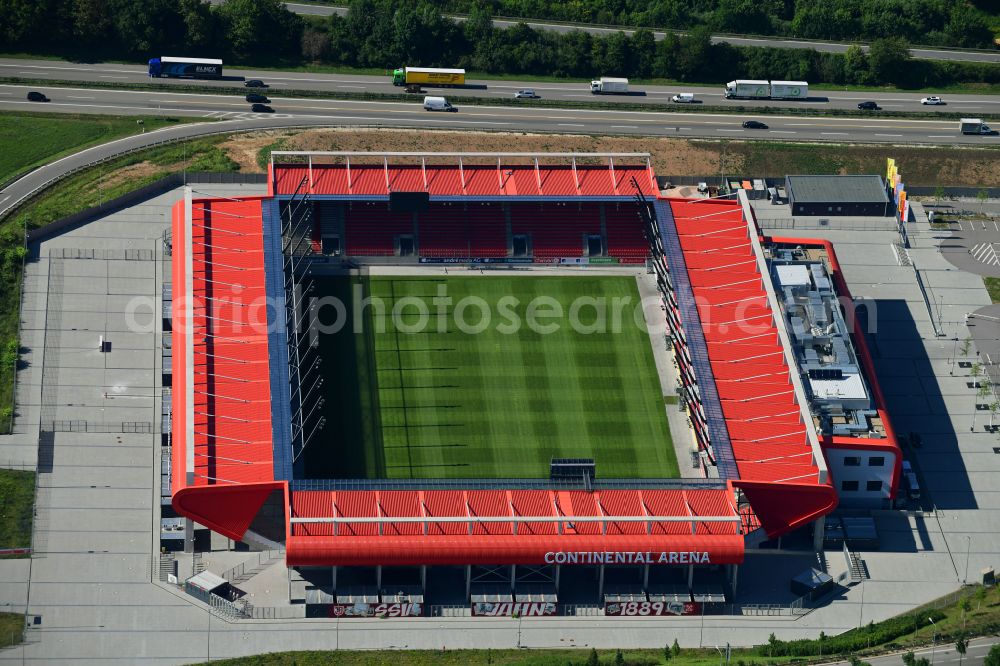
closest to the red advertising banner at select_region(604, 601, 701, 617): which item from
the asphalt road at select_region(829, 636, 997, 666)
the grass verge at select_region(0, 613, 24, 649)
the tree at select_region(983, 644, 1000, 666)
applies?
the asphalt road at select_region(829, 636, 997, 666)

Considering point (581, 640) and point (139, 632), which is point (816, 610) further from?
point (139, 632)

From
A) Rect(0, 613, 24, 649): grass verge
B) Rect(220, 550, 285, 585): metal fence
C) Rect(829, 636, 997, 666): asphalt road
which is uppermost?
Rect(220, 550, 285, 585): metal fence

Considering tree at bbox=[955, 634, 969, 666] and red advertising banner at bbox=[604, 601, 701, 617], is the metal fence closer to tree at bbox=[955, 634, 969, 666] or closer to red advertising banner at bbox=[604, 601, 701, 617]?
red advertising banner at bbox=[604, 601, 701, 617]

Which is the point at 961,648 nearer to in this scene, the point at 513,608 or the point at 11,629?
the point at 513,608

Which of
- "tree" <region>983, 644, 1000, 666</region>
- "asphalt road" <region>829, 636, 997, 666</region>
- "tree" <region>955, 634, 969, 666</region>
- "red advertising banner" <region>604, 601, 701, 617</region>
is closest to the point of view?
"tree" <region>983, 644, 1000, 666</region>

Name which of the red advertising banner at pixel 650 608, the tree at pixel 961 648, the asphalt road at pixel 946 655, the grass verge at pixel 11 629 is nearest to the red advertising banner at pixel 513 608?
the red advertising banner at pixel 650 608

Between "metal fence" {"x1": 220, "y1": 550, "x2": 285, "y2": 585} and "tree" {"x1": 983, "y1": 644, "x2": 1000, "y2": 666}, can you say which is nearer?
"tree" {"x1": 983, "y1": 644, "x2": 1000, "y2": 666}

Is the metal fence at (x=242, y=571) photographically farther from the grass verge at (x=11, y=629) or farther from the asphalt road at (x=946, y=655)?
the asphalt road at (x=946, y=655)
